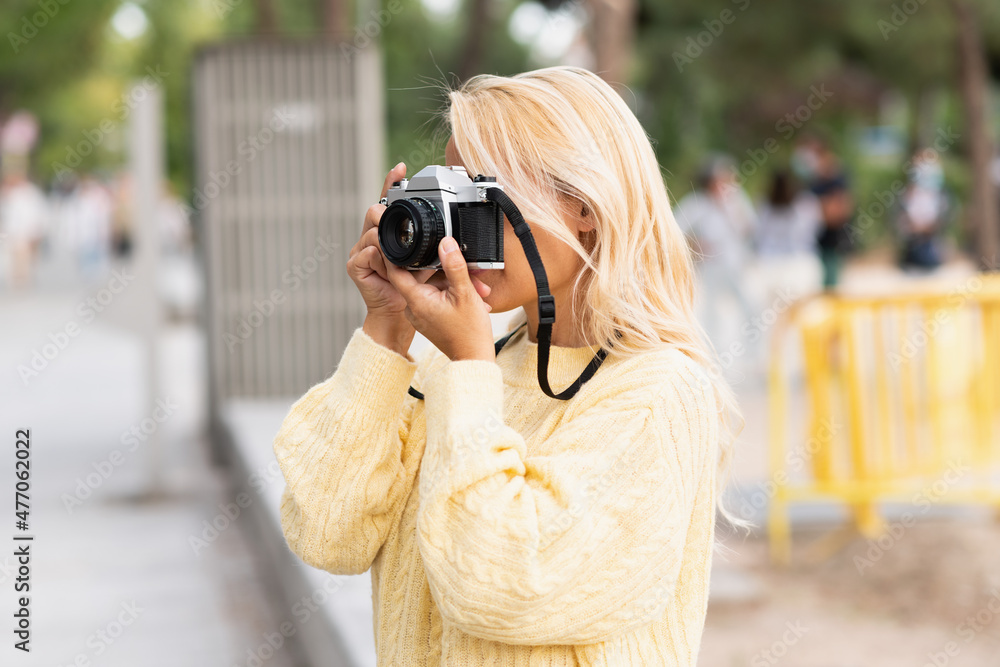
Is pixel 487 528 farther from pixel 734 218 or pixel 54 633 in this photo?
pixel 734 218

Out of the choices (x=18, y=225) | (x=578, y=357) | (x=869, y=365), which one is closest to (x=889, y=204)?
(x=18, y=225)

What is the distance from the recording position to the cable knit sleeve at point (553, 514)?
1376 millimetres

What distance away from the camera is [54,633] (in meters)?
4.14

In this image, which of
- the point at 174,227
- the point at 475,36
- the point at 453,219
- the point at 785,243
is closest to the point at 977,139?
the point at 785,243

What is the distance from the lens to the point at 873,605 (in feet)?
14.7

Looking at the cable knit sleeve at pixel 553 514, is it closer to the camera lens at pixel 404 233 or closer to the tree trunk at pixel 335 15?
the camera lens at pixel 404 233

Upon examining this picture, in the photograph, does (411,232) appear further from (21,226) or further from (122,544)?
(21,226)

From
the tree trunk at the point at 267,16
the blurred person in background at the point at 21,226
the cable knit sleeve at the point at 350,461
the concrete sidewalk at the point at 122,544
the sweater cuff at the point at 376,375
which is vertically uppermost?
the tree trunk at the point at 267,16

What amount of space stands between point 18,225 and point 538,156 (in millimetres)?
17540

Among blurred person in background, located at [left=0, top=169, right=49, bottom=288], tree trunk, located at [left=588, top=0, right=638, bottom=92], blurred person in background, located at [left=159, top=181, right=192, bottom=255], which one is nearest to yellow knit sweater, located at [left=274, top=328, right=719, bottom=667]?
tree trunk, located at [left=588, top=0, right=638, bottom=92]

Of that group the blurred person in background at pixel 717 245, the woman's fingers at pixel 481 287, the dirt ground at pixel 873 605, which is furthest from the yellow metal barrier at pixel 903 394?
the blurred person in background at pixel 717 245

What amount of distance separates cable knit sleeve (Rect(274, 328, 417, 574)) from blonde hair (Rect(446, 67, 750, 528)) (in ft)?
0.97

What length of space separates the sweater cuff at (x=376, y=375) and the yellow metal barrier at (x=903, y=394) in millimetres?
3431

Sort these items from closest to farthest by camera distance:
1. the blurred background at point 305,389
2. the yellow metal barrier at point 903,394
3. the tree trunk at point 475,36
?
the blurred background at point 305,389, the yellow metal barrier at point 903,394, the tree trunk at point 475,36
